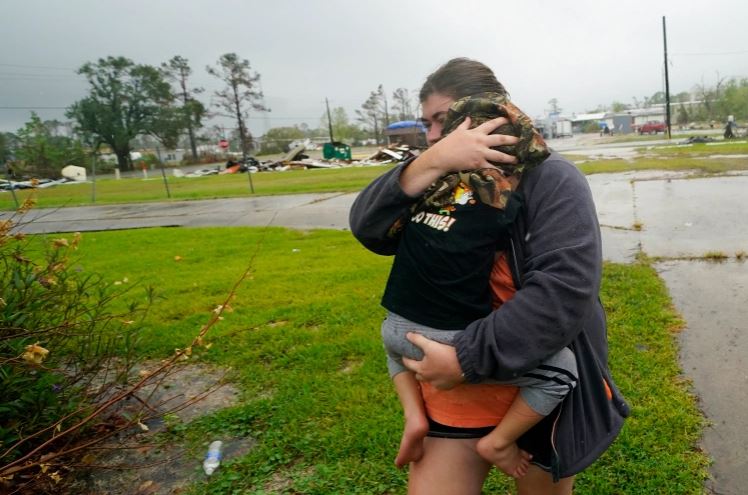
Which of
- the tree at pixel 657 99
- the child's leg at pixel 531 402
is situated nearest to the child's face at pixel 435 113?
the child's leg at pixel 531 402

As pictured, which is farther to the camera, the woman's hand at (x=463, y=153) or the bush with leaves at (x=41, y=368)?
the bush with leaves at (x=41, y=368)

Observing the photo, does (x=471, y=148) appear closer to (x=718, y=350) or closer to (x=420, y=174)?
(x=420, y=174)

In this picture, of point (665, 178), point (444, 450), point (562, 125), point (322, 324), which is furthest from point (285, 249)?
point (562, 125)

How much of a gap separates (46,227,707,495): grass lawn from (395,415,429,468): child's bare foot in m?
1.06

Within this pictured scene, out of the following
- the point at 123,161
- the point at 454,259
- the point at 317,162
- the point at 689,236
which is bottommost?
the point at 689,236

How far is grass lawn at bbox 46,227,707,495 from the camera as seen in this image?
2447 mm

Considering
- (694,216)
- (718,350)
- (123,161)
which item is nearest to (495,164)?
(718,350)

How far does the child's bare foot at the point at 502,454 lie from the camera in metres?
1.33

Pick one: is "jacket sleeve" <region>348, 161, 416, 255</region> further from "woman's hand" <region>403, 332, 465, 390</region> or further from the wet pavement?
the wet pavement

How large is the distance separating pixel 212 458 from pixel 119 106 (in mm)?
66760

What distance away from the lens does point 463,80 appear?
55.0 inches

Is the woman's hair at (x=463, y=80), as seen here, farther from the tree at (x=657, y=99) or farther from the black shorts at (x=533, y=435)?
the tree at (x=657, y=99)

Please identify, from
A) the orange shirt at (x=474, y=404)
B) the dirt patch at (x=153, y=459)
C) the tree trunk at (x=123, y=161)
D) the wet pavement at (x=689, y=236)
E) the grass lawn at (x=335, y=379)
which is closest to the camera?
the orange shirt at (x=474, y=404)

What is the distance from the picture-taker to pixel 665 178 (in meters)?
11.7
